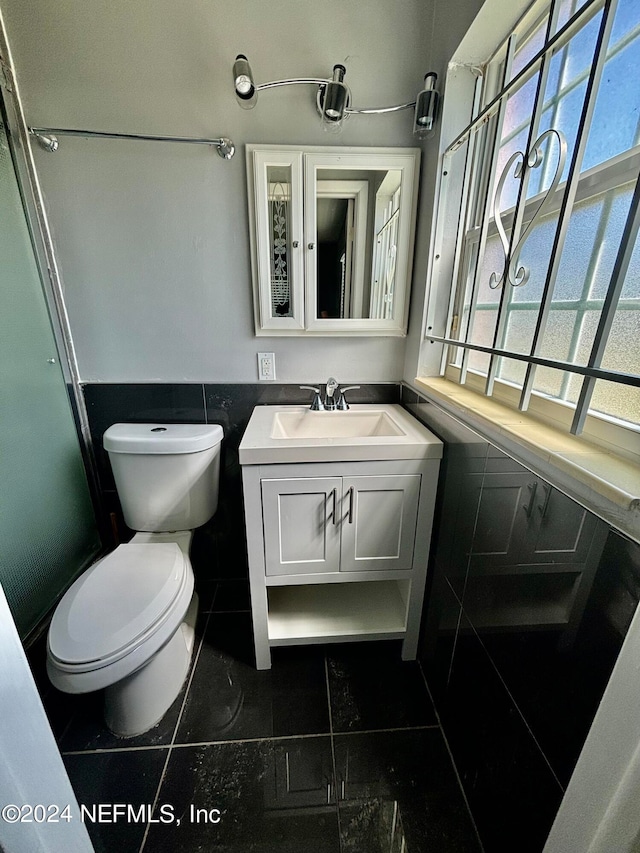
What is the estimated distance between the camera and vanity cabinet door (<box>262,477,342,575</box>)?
1034 mm

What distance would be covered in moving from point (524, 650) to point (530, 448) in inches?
16.3

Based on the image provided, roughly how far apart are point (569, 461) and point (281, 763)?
→ 1149 mm

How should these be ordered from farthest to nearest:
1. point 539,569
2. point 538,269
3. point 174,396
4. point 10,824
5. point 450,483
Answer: point 174,396, point 450,483, point 538,269, point 539,569, point 10,824

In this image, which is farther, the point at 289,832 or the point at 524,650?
the point at 289,832

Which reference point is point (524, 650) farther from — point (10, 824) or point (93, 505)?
point (93, 505)

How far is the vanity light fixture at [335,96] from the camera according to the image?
1007 millimetres

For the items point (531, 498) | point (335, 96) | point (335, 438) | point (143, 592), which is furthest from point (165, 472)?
point (335, 96)

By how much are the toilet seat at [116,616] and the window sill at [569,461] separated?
103 cm

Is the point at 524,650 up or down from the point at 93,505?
up

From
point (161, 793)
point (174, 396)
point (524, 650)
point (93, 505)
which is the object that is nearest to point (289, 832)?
point (161, 793)

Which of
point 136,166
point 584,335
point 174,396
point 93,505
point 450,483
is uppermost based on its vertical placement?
point 136,166

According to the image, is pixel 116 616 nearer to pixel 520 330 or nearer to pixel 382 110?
pixel 520 330

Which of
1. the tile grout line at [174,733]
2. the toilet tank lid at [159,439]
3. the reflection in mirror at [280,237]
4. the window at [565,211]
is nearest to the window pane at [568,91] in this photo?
the window at [565,211]

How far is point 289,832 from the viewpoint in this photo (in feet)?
2.81
